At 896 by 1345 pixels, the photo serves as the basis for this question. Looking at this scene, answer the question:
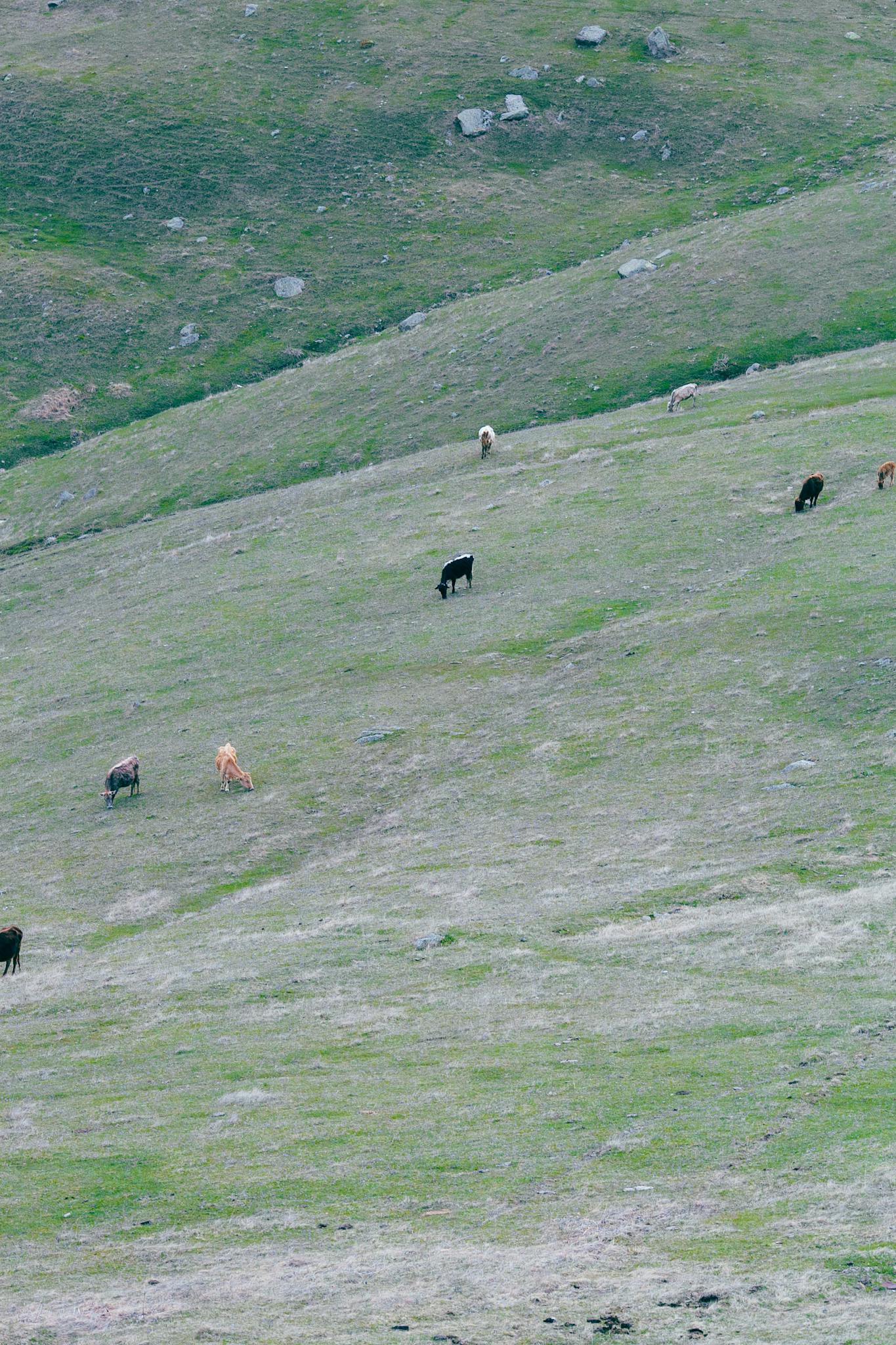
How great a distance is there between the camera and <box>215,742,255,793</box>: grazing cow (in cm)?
3612

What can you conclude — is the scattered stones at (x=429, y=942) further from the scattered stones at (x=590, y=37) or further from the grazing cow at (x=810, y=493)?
the scattered stones at (x=590, y=37)

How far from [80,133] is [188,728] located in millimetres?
75496

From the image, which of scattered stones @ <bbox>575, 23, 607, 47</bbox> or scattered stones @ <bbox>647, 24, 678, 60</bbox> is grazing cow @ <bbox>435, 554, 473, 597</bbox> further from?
scattered stones @ <bbox>575, 23, 607, 47</bbox>

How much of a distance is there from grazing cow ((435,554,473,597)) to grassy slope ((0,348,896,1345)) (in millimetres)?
648

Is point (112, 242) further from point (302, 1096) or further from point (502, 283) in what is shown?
point (302, 1096)

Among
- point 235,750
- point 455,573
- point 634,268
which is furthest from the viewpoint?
point 634,268

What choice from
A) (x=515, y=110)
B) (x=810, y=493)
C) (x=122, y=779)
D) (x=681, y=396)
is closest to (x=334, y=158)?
(x=515, y=110)

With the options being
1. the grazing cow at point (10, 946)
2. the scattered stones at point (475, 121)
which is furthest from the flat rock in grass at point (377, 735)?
the scattered stones at point (475, 121)

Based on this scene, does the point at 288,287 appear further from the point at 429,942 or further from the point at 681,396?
the point at 429,942

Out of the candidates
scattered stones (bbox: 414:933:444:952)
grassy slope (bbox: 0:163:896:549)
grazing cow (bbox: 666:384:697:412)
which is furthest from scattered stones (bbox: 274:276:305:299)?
scattered stones (bbox: 414:933:444:952)

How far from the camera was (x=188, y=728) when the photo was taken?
41562 millimetres

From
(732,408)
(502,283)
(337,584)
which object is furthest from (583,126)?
(337,584)

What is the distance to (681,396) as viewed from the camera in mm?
62844

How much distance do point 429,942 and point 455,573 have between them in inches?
946
